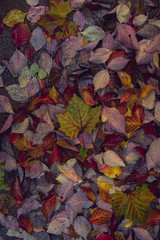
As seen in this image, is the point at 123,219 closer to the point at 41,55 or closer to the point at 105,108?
the point at 105,108

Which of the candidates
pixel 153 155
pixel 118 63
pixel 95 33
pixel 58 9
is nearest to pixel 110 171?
pixel 153 155

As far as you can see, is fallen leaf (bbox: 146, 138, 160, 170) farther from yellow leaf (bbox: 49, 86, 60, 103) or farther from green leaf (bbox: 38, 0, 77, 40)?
green leaf (bbox: 38, 0, 77, 40)

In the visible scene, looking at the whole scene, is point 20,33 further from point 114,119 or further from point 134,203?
point 134,203

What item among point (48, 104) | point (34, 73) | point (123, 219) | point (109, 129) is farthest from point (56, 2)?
point (123, 219)

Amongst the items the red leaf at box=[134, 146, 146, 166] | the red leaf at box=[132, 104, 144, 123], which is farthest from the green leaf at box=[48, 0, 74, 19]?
the red leaf at box=[134, 146, 146, 166]

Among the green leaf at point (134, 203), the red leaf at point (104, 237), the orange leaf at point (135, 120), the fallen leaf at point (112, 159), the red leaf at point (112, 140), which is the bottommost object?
the red leaf at point (104, 237)

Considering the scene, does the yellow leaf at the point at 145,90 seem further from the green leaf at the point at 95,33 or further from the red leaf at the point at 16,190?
the red leaf at the point at 16,190

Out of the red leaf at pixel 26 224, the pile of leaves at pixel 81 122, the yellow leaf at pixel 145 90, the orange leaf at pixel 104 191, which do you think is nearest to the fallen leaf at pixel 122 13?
the pile of leaves at pixel 81 122
